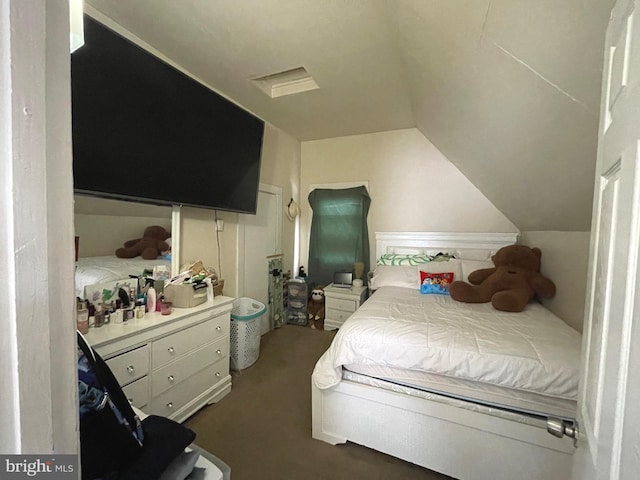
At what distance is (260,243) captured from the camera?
10.3 feet

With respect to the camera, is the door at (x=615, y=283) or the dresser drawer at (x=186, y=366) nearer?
the door at (x=615, y=283)

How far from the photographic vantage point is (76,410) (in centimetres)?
39

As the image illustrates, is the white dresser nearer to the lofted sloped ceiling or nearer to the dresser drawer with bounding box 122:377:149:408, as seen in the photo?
the dresser drawer with bounding box 122:377:149:408

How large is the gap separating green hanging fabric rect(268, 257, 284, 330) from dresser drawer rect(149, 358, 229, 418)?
4.10 ft

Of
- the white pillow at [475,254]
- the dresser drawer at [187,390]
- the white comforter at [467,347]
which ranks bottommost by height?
the dresser drawer at [187,390]

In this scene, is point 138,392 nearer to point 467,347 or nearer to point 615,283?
point 467,347

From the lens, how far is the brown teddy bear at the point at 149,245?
5.90 feet

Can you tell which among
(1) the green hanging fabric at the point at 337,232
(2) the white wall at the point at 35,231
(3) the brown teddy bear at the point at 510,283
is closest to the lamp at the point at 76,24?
(2) the white wall at the point at 35,231

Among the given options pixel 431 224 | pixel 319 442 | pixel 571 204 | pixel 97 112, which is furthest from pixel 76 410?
pixel 431 224

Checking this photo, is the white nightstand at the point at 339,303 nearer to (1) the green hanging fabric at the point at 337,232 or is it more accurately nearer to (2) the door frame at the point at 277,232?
(1) the green hanging fabric at the point at 337,232

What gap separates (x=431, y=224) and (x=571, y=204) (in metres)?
1.55

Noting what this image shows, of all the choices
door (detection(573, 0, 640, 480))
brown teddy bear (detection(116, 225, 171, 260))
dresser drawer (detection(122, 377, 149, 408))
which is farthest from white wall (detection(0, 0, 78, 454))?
brown teddy bear (detection(116, 225, 171, 260))

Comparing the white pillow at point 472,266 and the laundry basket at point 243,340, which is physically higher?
the white pillow at point 472,266

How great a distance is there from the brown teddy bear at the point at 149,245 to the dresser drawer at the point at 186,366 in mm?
775
